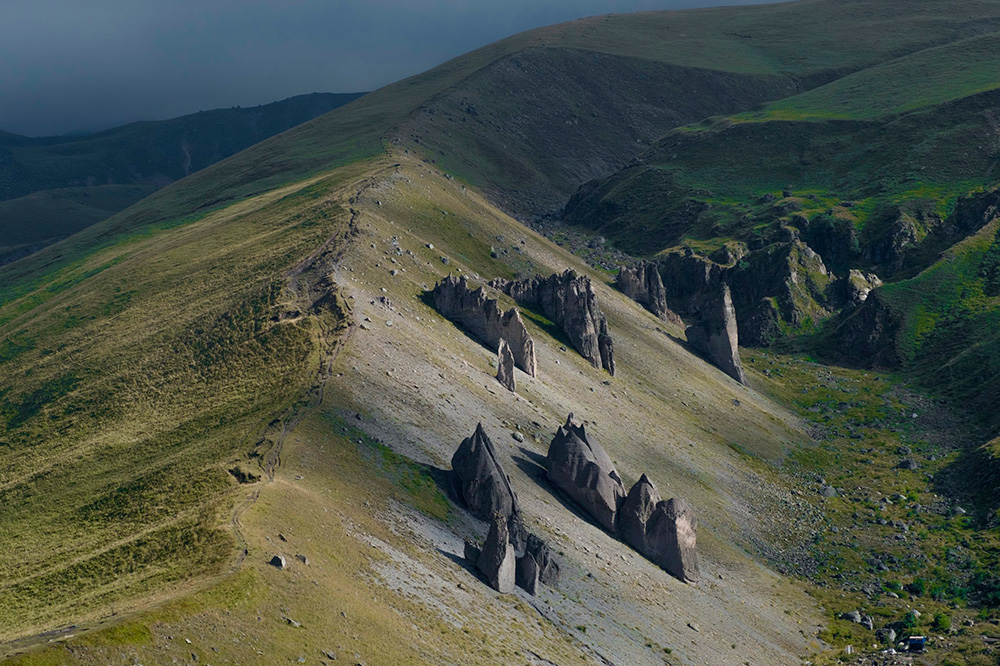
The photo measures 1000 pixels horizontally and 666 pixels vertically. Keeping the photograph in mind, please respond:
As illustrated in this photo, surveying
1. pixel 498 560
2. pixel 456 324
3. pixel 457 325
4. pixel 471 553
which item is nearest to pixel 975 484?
pixel 457 325

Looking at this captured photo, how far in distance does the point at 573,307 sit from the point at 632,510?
41017mm

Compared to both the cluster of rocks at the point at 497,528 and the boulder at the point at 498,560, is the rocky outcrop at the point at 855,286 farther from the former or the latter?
the boulder at the point at 498,560

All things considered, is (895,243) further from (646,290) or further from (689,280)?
(646,290)

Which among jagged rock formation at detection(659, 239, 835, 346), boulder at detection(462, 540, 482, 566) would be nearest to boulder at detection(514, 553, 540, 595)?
boulder at detection(462, 540, 482, 566)

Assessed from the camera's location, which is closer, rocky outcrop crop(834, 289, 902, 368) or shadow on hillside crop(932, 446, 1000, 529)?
shadow on hillside crop(932, 446, 1000, 529)

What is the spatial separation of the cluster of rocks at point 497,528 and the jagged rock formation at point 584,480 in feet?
28.0

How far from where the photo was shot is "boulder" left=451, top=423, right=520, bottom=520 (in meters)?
57.3

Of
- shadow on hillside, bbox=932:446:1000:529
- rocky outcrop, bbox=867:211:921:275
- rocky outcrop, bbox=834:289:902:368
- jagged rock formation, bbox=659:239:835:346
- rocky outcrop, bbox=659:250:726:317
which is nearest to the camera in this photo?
shadow on hillside, bbox=932:446:1000:529

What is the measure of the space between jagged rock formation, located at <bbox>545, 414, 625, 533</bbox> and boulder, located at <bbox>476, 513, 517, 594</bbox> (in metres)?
16.7

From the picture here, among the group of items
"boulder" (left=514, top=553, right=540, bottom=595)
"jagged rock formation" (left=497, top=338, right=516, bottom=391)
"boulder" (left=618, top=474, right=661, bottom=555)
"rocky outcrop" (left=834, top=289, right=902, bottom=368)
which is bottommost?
"rocky outcrop" (left=834, top=289, right=902, bottom=368)

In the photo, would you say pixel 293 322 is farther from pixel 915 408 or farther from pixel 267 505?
pixel 915 408

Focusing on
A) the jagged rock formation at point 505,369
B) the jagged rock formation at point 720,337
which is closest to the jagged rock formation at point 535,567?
the jagged rock formation at point 505,369

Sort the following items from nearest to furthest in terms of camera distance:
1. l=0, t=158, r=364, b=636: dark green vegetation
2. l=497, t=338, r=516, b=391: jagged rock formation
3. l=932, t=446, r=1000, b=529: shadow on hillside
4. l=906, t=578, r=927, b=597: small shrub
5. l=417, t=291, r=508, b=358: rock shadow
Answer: l=0, t=158, r=364, b=636: dark green vegetation → l=906, t=578, r=927, b=597: small shrub → l=497, t=338, r=516, b=391: jagged rock formation → l=932, t=446, r=1000, b=529: shadow on hillside → l=417, t=291, r=508, b=358: rock shadow

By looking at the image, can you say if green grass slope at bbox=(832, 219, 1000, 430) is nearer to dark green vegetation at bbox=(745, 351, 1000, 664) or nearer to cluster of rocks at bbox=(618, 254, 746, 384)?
dark green vegetation at bbox=(745, 351, 1000, 664)
